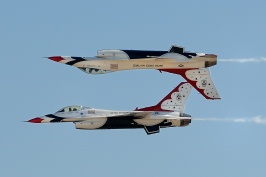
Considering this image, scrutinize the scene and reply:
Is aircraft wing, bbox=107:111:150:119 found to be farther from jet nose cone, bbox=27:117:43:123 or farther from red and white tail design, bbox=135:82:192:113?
jet nose cone, bbox=27:117:43:123

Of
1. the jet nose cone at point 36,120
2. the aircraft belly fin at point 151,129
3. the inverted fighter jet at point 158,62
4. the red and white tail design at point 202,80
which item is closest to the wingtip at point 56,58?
the inverted fighter jet at point 158,62

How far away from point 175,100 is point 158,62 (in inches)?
217

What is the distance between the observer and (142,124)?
3246 inches

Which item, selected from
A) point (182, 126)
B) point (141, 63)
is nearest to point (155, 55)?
point (141, 63)

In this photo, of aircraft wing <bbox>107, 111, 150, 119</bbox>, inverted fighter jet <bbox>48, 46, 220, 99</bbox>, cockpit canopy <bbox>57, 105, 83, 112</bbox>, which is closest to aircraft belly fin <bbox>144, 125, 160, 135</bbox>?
aircraft wing <bbox>107, 111, 150, 119</bbox>

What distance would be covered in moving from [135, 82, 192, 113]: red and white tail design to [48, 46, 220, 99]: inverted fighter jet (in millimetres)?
2701

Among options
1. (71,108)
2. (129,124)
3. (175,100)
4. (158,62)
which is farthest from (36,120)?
(175,100)

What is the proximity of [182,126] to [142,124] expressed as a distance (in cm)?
362

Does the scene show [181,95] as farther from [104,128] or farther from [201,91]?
[104,128]

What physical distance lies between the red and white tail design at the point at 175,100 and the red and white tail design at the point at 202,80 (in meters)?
2.00

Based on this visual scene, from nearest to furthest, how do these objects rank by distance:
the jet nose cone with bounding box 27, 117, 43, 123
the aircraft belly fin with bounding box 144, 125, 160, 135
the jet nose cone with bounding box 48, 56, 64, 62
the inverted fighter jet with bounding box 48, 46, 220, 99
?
the inverted fighter jet with bounding box 48, 46, 220, 99 → the aircraft belly fin with bounding box 144, 125, 160, 135 → the jet nose cone with bounding box 48, 56, 64, 62 → the jet nose cone with bounding box 27, 117, 43, 123

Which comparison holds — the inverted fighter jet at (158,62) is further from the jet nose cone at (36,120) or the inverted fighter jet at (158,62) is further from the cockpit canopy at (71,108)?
the jet nose cone at (36,120)

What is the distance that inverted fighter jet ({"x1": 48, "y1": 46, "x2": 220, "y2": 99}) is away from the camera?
82000 millimetres

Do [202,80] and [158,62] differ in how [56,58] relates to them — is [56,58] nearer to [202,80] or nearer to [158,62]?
[158,62]
